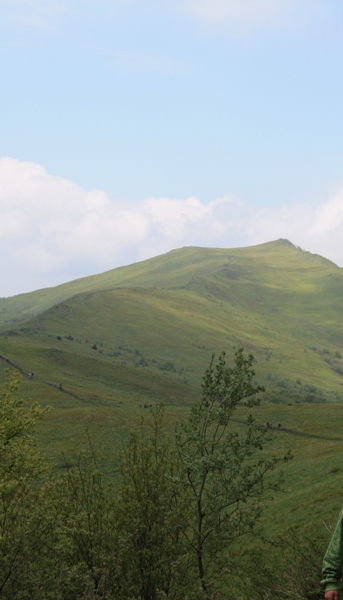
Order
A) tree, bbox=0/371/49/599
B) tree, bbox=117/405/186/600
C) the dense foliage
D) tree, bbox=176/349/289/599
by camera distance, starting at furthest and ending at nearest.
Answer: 1. tree, bbox=117/405/186/600
2. tree, bbox=0/371/49/599
3. the dense foliage
4. tree, bbox=176/349/289/599

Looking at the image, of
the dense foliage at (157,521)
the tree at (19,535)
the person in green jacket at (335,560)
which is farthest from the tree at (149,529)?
the person in green jacket at (335,560)

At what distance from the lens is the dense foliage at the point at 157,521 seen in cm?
1697

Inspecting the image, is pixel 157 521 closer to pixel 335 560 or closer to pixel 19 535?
pixel 19 535

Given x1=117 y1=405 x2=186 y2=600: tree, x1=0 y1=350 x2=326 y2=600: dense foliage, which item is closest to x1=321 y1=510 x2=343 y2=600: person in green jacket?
x1=0 y1=350 x2=326 y2=600: dense foliage

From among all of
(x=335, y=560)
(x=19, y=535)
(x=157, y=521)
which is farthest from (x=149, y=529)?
(x=335, y=560)

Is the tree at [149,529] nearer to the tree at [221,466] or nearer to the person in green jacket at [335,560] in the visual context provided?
the tree at [221,466]

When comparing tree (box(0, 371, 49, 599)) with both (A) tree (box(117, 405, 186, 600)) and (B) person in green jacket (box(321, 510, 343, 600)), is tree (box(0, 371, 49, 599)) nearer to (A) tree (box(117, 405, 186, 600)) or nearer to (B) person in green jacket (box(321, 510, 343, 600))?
(A) tree (box(117, 405, 186, 600))

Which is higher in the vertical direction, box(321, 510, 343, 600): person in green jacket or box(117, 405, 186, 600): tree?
box(321, 510, 343, 600): person in green jacket

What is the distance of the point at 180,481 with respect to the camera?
56.3ft

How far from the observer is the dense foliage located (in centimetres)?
1697

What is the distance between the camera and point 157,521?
62.4 ft

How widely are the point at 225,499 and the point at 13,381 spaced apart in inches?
1102

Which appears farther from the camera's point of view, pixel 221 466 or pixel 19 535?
pixel 19 535

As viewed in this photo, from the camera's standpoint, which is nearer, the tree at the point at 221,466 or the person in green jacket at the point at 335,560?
the person in green jacket at the point at 335,560
